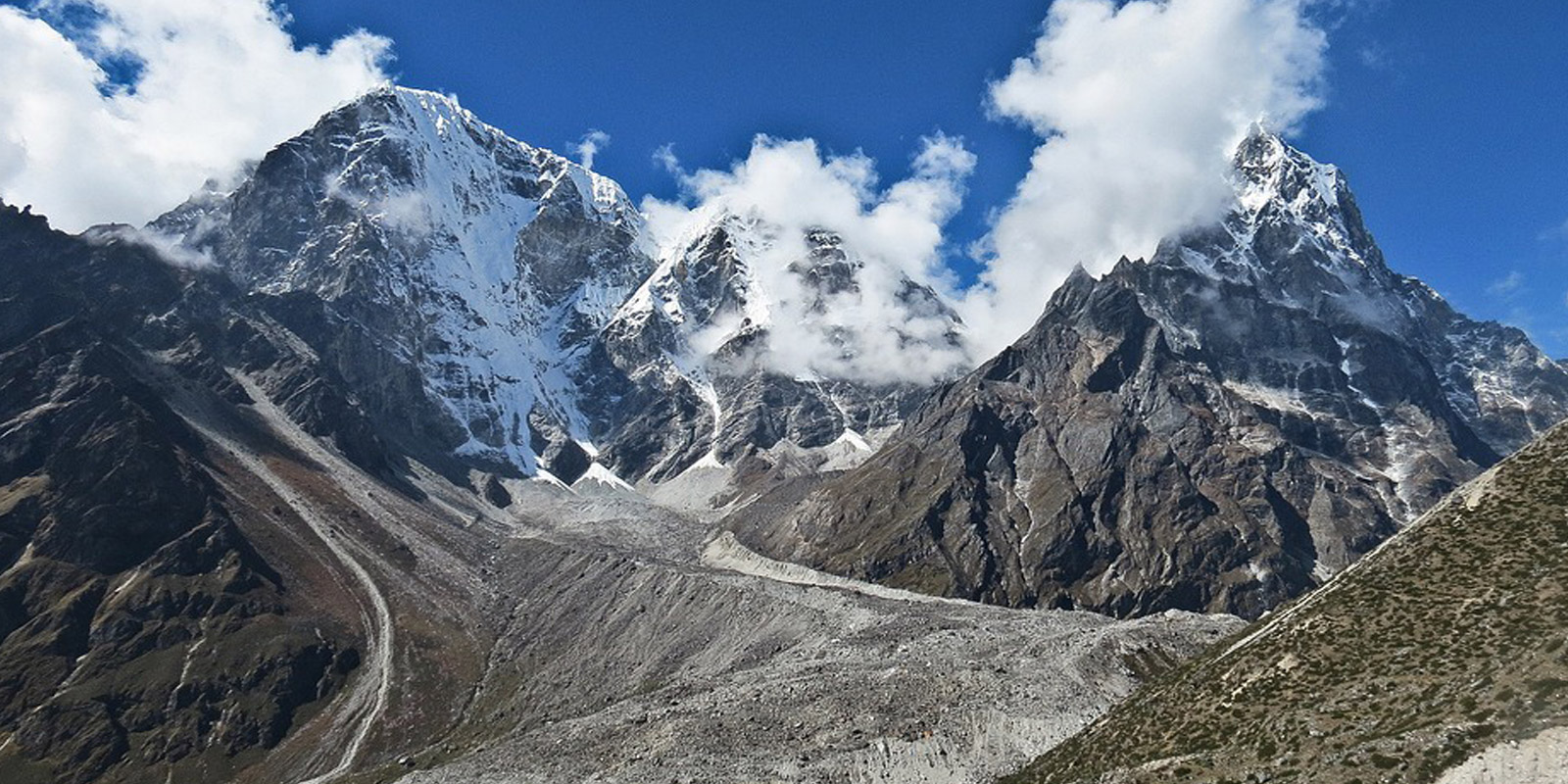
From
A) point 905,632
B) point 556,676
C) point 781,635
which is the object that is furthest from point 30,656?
point 905,632

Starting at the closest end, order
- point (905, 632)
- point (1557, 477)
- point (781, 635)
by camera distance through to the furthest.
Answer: point (1557, 477) → point (905, 632) → point (781, 635)

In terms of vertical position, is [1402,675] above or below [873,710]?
above

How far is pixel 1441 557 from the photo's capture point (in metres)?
58.4

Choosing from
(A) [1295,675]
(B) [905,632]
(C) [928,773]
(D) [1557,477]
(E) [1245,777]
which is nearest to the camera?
(E) [1245,777]

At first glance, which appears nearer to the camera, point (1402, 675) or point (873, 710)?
point (1402, 675)

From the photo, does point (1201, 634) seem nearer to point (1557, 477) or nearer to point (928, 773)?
point (928, 773)

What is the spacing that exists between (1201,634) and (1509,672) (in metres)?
83.7

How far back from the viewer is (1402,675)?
50281 mm

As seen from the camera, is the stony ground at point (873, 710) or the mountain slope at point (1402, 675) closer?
the mountain slope at point (1402, 675)

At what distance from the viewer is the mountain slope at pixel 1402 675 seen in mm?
45125

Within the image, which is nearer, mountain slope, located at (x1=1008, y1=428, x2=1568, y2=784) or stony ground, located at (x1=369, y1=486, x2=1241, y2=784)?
mountain slope, located at (x1=1008, y1=428, x2=1568, y2=784)

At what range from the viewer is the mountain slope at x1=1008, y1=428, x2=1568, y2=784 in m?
45.1

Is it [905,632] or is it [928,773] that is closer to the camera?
[928,773]

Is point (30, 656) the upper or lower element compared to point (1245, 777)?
lower
